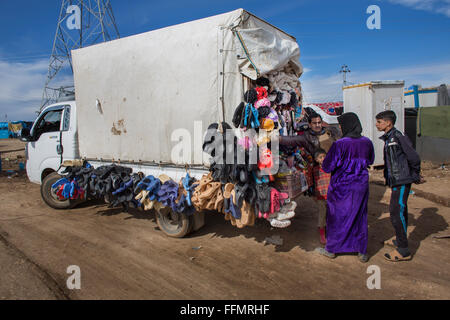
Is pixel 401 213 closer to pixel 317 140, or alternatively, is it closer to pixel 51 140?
pixel 317 140

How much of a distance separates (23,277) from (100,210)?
8.79ft

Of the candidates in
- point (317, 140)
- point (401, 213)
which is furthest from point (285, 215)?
point (401, 213)

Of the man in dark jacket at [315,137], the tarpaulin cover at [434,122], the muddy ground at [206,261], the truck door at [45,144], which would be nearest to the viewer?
the muddy ground at [206,261]

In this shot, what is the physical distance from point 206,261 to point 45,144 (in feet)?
14.8

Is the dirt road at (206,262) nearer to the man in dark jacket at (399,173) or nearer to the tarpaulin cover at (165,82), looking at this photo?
the man in dark jacket at (399,173)

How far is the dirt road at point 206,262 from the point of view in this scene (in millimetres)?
2898

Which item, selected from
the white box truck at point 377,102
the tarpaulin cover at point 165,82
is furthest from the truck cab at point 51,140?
the white box truck at point 377,102

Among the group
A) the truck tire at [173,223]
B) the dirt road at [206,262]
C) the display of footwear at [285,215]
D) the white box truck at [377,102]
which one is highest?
the white box truck at [377,102]

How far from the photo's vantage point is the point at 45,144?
5.89 metres

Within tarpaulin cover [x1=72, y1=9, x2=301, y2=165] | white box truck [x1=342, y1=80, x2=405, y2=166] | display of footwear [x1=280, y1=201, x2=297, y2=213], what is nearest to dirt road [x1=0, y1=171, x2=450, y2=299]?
display of footwear [x1=280, y1=201, x2=297, y2=213]

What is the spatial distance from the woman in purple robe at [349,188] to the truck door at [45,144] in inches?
202

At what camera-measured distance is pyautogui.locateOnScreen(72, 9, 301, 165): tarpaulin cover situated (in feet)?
11.4
